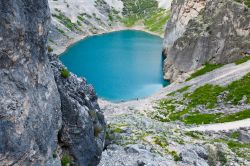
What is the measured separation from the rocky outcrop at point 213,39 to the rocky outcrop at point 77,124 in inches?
2404

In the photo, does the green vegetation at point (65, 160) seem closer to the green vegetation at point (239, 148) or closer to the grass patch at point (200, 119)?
the green vegetation at point (239, 148)

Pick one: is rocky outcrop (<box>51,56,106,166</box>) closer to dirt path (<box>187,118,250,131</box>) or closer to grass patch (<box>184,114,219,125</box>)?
dirt path (<box>187,118,250,131</box>)

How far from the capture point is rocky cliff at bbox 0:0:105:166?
17453 mm

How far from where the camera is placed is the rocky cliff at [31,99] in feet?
57.3

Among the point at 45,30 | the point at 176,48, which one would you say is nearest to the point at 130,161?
the point at 45,30

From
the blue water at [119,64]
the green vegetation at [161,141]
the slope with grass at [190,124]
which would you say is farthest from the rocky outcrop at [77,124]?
the blue water at [119,64]

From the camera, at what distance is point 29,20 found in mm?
18781

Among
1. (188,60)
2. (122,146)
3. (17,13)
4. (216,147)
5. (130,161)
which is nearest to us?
(17,13)

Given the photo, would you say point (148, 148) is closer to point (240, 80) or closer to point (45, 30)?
point (45, 30)

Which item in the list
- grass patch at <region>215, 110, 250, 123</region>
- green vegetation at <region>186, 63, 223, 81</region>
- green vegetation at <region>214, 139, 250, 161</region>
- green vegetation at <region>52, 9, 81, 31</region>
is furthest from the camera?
green vegetation at <region>52, 9, 81, 31</region>

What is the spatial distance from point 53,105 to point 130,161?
1010 cm

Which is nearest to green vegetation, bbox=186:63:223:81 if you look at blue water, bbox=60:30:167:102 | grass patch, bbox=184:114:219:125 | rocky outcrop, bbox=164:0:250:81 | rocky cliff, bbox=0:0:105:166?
rocky outcrop, bbox=164:0:250:81

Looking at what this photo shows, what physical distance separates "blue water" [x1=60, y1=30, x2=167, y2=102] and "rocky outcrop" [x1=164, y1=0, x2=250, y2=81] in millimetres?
7689

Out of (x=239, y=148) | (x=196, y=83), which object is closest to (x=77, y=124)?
(x=239, y=148)
